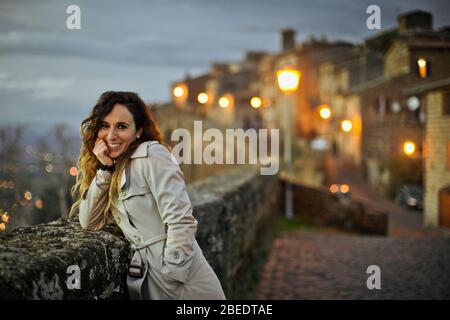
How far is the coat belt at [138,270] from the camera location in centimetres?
296

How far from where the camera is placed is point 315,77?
5412cm

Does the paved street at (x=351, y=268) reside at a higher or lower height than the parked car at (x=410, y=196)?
higher

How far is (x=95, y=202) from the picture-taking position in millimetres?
3182

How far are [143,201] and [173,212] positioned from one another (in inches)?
8.5

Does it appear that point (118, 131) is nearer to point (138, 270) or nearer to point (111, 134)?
point (111, 134)

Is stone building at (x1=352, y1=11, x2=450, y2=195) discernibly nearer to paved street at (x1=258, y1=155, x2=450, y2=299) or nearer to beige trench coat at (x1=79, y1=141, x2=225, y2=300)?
paved street at (x1=258, y1=155, x2=450, y2=299)

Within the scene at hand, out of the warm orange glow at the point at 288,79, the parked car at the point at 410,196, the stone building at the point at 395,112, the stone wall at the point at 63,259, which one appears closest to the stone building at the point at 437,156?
the stone building at the point at 395,112

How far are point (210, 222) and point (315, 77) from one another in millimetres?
50566

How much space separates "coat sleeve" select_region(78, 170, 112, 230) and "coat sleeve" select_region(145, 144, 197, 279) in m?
0.34

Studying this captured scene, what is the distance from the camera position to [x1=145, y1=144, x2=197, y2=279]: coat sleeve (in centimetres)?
282

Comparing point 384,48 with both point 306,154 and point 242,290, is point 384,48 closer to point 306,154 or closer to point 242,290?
point 306,154

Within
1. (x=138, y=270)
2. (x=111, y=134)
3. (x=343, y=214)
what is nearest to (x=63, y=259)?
(x=138, y=270)

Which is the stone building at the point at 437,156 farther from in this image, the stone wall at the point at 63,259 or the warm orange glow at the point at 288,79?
the stone wall at the point at 63,259
